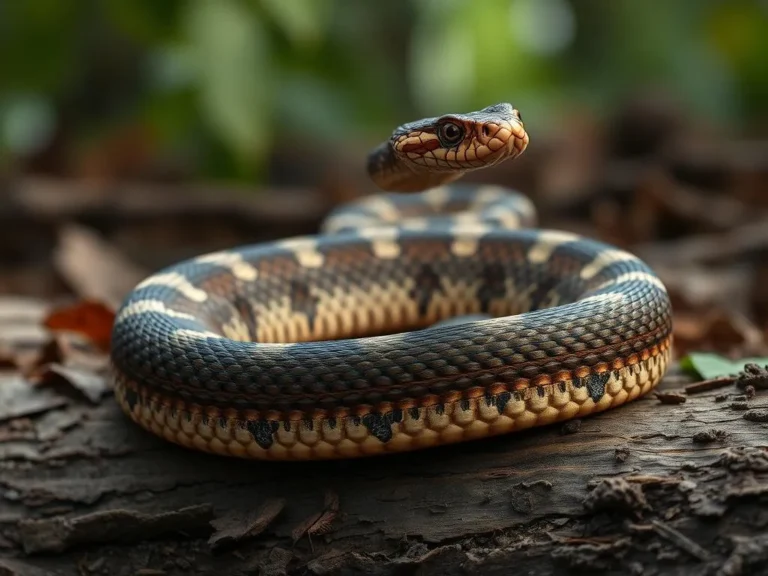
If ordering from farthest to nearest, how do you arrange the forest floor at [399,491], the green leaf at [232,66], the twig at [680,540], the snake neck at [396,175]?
the green leaf at [232,66]
the snake neck at [396,175]
the forest floor at [399,491]
the twig at [680,540]

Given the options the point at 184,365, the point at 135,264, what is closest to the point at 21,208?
the point at 135,264

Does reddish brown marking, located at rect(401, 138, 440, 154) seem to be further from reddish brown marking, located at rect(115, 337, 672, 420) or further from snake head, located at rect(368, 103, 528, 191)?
reddish brown marking, located at rect(115, 337, 672, 420)

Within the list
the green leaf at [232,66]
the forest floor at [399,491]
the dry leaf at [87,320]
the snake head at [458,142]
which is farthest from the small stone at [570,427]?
the green leaf at [232,66]


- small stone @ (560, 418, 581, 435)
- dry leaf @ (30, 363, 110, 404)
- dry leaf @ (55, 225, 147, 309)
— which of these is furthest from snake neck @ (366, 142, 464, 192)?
dry leaf @ (55, 225, 147, 309)

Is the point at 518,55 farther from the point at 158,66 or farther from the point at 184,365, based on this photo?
the point at 184,365

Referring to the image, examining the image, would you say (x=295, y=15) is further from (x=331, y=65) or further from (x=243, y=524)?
(x=243, y=524)

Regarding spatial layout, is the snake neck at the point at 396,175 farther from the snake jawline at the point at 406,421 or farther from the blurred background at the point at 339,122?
the blurred background at the point at 339,122
